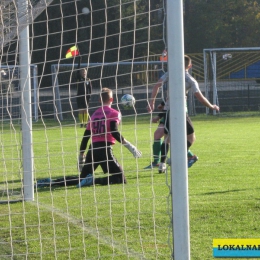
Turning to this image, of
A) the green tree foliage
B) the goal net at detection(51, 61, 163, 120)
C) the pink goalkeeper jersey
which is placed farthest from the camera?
the pink goalkeeper jersey

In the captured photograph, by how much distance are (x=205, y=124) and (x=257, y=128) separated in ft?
9.36

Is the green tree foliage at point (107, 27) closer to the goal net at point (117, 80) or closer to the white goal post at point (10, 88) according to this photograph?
the goal net at point (117, 80)

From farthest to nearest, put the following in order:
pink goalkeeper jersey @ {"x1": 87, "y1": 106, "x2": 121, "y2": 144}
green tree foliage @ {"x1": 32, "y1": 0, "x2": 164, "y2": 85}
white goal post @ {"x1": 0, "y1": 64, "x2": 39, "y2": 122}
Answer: pink goalkeeper jersey @ {"x1": 87, "y1": 106, "x2": 121, "y2": 144} < white goal post @ {"x1": 0, "y1": 64, "x2": 39, "y2": 122} < green tree foliage @ {"x1": 32, "y1": 0, "x2": 164, "y2": 85}

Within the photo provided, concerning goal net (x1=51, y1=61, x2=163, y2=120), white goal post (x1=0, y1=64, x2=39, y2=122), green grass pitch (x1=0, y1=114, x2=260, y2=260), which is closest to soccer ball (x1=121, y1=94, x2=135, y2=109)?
goal net (x1=51, y1=61, x2=163, y2=120)

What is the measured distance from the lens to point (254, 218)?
6867 mm

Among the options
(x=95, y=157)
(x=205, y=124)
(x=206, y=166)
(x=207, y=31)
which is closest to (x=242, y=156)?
(x=206, y=166)

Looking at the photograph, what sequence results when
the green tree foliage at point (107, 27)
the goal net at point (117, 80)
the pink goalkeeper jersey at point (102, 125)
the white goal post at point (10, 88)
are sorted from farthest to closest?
the pink goalkeeper jersey at point (102, 125) → the white goal post at point (10, 88) → the goal net at point (117, 80) → the green tree foliage at point (107, 27)

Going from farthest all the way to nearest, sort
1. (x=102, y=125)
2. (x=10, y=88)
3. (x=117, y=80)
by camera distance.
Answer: (x=117, y=80), (x=102, y=125), (x=10, y=88)

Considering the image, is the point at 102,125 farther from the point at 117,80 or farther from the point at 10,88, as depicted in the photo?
Result: the point at 117,80

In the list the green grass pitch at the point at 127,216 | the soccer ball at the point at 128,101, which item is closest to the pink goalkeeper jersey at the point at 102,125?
the soccer ball at the point at 128,101

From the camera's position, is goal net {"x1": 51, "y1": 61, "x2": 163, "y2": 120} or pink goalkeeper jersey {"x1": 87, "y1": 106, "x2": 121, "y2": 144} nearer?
goal net {"x1": 51, "y1": 61, "x2": 163, "y2": 120}

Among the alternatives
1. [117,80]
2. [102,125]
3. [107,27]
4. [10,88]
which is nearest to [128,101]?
[107,27]

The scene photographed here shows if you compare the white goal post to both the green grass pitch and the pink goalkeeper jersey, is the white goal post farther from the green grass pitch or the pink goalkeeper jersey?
the pink goalkeeper jersey

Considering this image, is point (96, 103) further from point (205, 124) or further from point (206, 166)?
point (206, 166)
